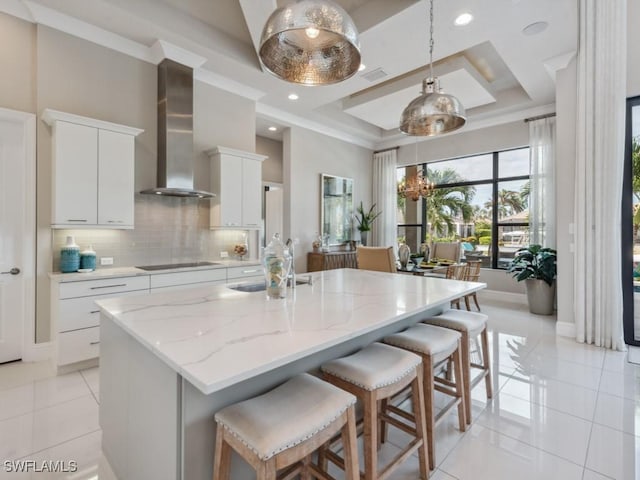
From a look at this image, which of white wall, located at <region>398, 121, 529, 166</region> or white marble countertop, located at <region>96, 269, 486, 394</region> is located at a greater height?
white wall, located at <region>398, 121, 529, 166</region>

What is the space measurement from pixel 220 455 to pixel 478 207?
6522 millimetres

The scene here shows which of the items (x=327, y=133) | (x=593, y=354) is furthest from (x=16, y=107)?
(x=593, y=354)

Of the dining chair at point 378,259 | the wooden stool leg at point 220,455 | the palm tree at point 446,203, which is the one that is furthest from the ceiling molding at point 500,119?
the wooden stool leg at point 220,455

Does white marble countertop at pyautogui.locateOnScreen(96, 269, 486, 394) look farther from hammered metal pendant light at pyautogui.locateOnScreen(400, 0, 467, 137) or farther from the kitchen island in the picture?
hammered metal pendant light at pyautogui.locateOnScreen(400, 0, 467, 137)

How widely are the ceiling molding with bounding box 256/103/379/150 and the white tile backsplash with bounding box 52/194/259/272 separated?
2.04 meters

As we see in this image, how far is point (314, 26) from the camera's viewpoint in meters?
1.39

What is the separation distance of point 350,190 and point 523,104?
11.4ft

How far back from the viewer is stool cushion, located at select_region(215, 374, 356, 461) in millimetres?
1051

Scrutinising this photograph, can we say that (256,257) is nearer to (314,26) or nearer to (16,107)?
(16,107)

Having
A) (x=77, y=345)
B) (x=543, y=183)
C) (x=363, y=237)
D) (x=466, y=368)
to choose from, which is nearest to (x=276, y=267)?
(x=466, y=368)

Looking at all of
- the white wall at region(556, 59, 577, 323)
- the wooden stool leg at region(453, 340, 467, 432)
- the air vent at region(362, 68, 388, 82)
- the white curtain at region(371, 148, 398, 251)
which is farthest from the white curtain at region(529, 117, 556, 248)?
the wooden stool leg at region(453, 340, 467, 432)

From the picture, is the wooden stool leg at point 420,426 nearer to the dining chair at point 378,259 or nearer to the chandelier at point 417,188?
the dining chair at point 378,259

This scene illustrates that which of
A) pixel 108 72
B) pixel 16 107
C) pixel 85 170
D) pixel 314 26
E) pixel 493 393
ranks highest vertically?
pixel 108 72

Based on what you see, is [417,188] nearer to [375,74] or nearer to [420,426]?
[375,74]
